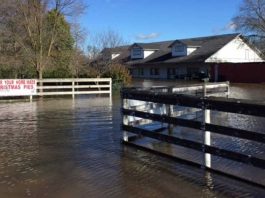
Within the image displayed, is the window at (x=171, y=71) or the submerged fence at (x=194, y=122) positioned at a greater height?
the window at (x=171, y=71)

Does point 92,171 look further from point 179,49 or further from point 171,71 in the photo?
point 179,49

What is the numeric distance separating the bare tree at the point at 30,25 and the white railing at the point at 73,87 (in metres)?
3.02

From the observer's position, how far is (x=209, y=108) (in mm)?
7938

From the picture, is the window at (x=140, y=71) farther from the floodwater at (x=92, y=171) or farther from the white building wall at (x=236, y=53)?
the floodwater at (x=92, y=171)

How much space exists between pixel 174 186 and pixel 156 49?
243 ft

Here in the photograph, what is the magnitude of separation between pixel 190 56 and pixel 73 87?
41852 millimetres

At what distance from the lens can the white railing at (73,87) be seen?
2822cm

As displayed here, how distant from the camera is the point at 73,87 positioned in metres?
29.2

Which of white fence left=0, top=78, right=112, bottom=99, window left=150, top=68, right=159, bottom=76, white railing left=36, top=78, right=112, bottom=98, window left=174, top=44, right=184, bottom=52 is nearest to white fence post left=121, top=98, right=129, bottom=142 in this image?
white fence left=0, top=78, right=112, bottom=99

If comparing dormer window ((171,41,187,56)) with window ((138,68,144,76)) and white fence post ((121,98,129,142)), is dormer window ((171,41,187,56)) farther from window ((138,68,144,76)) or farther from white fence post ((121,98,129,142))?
white fence post ((121,98,129,142))

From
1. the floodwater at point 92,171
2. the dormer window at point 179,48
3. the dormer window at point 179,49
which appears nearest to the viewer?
the floodwater at point 92,171

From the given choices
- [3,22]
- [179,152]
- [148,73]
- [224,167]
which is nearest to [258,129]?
[179,152]

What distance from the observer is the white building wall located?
6562cm

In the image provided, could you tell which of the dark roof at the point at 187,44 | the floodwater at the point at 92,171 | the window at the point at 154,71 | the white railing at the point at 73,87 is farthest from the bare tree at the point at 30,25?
the window at the point at 154,71
